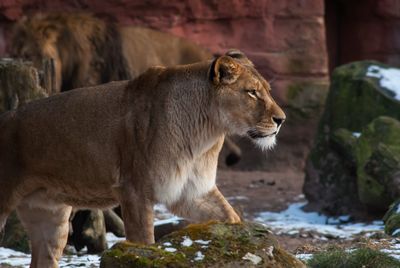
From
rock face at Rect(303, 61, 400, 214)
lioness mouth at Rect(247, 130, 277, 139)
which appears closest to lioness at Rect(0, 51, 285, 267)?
lioness mouth at Rect(247, 130, 277, 139)

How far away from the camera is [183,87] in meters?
6.73

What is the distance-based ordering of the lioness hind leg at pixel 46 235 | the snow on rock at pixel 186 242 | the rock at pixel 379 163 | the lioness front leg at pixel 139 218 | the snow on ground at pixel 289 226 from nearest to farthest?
the snow on rock at pixel 186 242 < the lioness front leg at pixel 139 218 < the lioness hind leg at pixel 46 235 < the snow on ground at pixel 289 226 < the rock at pixel 379 163

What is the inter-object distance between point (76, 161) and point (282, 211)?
5258 mm

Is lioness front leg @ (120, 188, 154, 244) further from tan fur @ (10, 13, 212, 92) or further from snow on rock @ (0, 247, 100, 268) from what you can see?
tan fur @ (10, 13, 212, 92)

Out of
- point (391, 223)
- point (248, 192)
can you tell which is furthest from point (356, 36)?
point (391, 223)

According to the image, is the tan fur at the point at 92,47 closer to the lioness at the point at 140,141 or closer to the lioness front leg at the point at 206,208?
the lioness at the point at 140,141

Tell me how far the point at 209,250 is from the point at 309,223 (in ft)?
19.5

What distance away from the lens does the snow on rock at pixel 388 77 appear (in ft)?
38.3

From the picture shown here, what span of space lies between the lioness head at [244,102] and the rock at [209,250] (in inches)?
53.5

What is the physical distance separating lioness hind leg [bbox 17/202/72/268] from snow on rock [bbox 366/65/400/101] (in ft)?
17.4

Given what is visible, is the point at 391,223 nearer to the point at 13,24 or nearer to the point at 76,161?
the point at 76,161

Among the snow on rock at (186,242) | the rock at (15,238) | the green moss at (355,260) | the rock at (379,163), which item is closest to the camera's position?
the snow on rock at (186,242)

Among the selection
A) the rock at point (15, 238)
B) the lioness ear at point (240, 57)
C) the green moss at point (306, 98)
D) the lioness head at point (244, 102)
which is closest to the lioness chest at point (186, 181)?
the lioness head at point (244, 102)

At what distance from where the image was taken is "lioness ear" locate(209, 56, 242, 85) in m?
6.58
